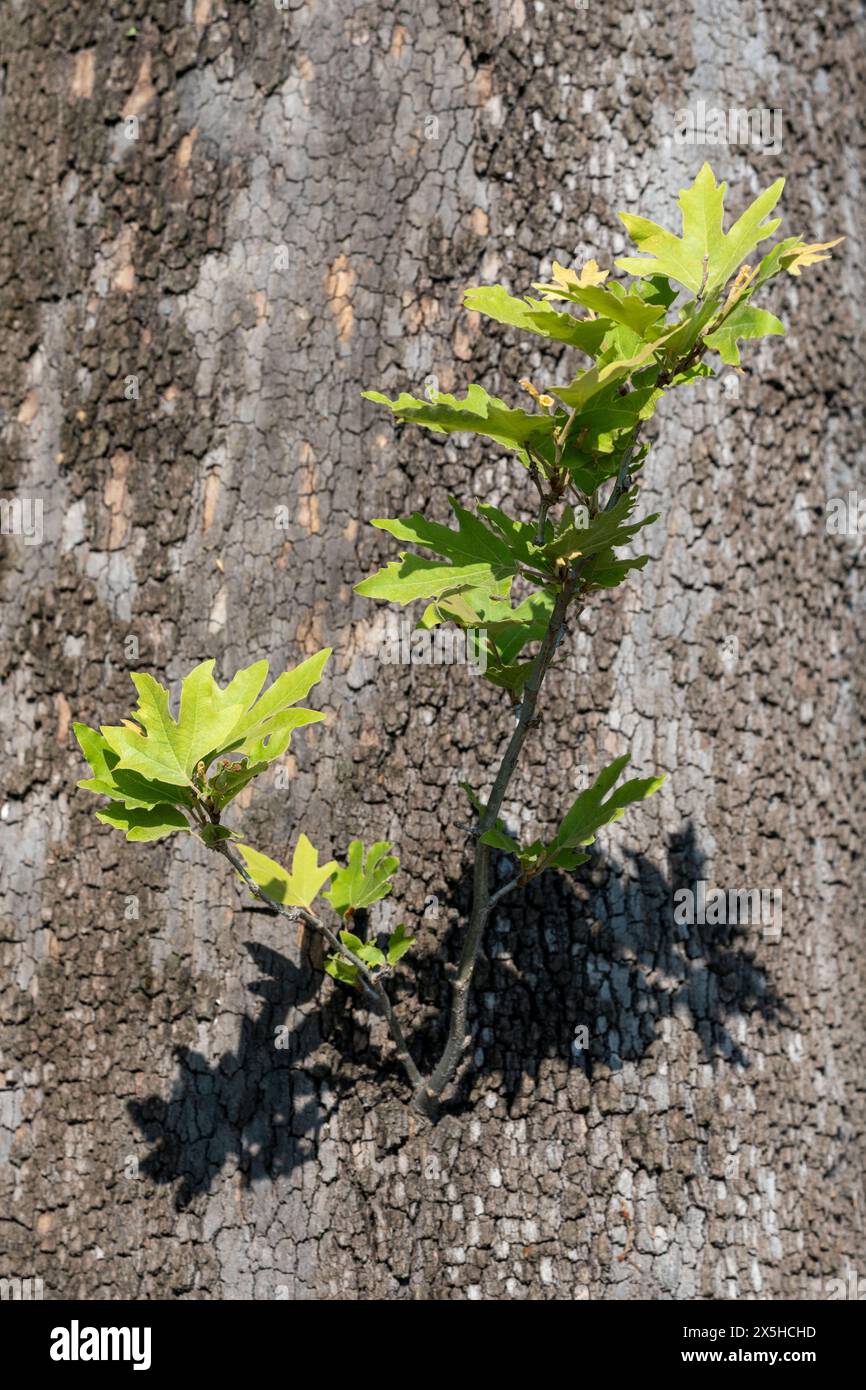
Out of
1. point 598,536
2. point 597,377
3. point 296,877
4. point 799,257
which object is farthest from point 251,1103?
point 799,257

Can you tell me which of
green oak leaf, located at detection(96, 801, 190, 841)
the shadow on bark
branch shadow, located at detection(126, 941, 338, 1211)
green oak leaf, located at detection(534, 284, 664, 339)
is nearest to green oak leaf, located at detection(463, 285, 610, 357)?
green oak leaf, located at detection(534, 284, 664, 339)

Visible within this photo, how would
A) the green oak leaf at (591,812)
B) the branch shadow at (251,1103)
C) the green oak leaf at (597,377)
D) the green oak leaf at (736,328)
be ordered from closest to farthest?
the green oak leaf at (597,377)
the green oak leaf at (736,328)
the green oak leaf at (591,812)
the branch shadow at (251,1103)

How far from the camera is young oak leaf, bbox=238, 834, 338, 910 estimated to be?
182 cm

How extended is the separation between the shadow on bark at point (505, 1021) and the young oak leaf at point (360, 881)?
0.52ft

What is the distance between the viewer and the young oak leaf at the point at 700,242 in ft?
5.08

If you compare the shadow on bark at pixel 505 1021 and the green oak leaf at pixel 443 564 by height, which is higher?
the green oak leaf at pixel 443 564

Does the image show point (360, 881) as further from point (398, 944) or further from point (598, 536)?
point (598, 536)

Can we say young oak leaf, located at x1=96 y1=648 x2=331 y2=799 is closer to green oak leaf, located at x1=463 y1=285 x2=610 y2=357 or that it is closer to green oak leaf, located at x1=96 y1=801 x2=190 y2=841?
green oak leaf, located at x1=96 y1=801 x2=190 y2=841

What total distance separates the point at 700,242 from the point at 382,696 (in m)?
0.85

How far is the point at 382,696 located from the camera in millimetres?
2020

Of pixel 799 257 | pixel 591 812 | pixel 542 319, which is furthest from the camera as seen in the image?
pixel 591 812

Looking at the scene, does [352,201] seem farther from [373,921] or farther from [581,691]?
[373,921]

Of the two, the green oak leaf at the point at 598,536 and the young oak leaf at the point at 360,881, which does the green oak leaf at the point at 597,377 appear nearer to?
the green oak leaf at the point at 598,536

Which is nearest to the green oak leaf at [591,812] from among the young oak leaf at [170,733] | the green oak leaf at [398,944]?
the green oak leaf at [398,944]
